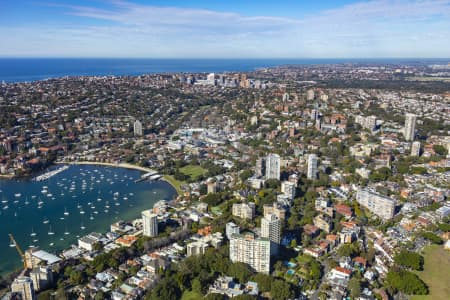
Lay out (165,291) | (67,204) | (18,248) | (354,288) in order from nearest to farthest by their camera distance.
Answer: (165,291) < (354,288) < (18,248) < (67,204)

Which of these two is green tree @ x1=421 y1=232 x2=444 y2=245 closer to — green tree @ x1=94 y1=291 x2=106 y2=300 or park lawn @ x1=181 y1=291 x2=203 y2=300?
park lawn @ x1=181 y1=291 x2=203 y2=300

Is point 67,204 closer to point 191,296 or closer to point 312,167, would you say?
point 191,296

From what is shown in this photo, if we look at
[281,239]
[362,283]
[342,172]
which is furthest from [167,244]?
[342,172]

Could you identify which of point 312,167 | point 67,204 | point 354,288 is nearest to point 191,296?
point 354,288

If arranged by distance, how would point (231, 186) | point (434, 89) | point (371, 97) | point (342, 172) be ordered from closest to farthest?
point (231, 186)
point (342, 172)
point (371, 97)
point (434, 89)

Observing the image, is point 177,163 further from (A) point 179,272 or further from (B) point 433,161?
(B) point 433,161
